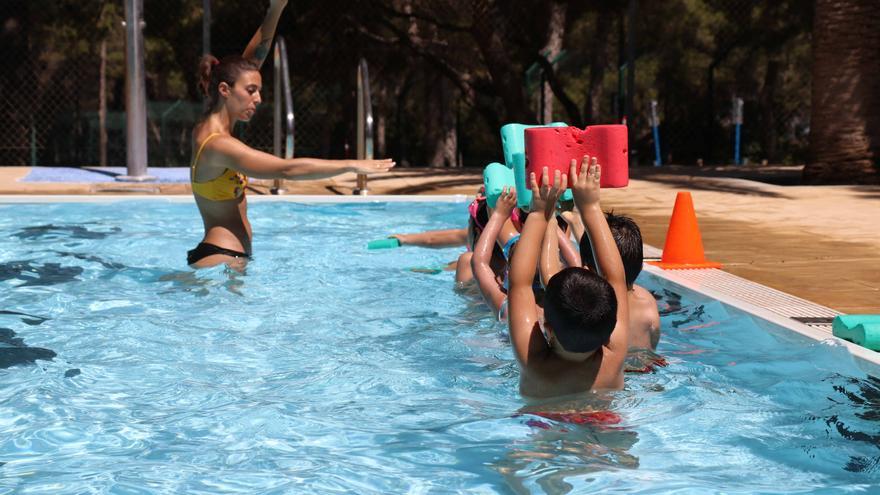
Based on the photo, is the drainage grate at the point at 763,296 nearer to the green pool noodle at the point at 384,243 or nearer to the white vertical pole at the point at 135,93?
the green pool noodle at the point at 384,243

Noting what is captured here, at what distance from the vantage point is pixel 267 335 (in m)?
5.92

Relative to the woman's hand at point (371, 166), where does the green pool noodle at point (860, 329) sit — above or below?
below

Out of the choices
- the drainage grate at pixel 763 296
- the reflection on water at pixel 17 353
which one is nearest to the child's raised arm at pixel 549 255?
the drainage grate at pixel 763 296

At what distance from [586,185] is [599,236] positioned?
225 mm

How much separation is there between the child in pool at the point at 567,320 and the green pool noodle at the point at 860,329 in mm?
1241

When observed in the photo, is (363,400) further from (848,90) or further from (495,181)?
(848,90)

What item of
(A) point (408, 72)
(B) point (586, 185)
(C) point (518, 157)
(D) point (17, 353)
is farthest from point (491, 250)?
(A) point (408, 72)

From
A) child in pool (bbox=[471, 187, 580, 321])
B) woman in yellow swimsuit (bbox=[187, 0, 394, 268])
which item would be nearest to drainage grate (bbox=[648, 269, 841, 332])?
child in pool (bbox=[471, 187, 580, 321])

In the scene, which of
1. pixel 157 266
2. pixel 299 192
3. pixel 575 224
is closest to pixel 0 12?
pixel 299 192

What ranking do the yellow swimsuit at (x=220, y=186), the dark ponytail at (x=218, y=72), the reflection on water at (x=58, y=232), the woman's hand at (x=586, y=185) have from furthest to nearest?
1. the reflection on water at (x=58, y=232)
2. the yellow swimsuit at (x=220, y=186)
3. the dark ponytail at (x=218, y=72)
4. the woman's hand at (x=586, y=185)

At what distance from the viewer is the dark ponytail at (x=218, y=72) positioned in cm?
632

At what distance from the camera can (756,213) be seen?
1070 cm

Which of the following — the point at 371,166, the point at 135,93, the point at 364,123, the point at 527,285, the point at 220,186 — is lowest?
the point at 527,285

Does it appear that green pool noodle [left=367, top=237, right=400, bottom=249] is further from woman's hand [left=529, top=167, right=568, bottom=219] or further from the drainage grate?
woman's hand [left=529, top=167, right=568, bottom=219]
